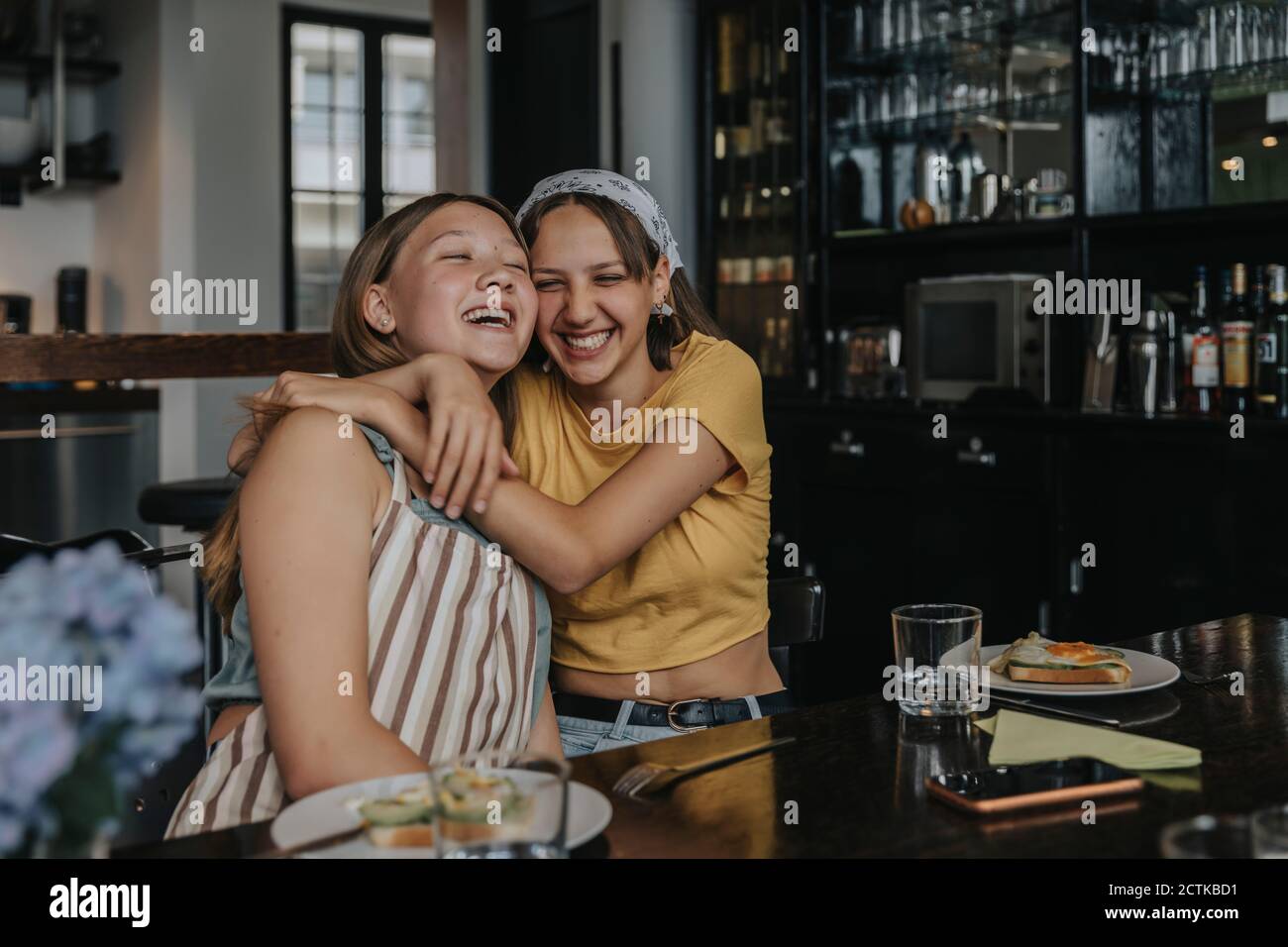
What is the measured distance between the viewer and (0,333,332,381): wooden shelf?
6.63 feet

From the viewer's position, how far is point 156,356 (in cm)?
218

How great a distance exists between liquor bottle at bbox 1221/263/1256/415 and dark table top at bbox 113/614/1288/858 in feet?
7.11

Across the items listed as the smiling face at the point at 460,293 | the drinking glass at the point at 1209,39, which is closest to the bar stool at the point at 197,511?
the smiling face at the point at 460,293

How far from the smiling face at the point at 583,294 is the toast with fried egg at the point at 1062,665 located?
67 centimetres

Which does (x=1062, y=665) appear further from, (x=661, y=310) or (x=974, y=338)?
(x=974, y=338)

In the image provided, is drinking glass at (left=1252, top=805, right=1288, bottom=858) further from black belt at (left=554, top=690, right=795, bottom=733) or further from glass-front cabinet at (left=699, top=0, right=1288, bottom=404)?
glass-front cabinet at (left=699, top=0, right=1288, bottom=404)

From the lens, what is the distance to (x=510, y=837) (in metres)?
0.86

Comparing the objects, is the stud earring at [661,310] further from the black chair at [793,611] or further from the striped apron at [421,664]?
the striped apron at [421,664]

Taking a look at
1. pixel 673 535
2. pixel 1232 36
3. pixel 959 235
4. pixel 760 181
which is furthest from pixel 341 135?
pixel 673 535

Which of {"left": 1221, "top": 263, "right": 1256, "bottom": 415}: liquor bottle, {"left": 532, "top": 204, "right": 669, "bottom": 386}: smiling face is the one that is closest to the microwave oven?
{"left": 1221, "top": 263, "right": 1256, "bottom": 415}: liquor bottle

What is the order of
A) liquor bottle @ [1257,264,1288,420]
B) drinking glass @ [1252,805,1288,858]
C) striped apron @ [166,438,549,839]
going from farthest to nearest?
liquor bottle @ [1257,264,1288,420] → striped apron @ [166,438,549,839] → drinking glass @ [1252,805,1288,858]
